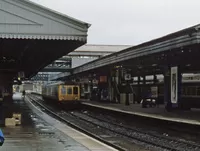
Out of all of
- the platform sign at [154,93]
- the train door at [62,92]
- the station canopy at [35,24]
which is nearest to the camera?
the station canopy at [35,24]

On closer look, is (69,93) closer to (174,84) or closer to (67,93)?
(67,93)

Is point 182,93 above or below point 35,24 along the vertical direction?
below

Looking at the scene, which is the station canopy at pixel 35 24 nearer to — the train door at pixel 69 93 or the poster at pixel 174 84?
the poster at pixel 174 84

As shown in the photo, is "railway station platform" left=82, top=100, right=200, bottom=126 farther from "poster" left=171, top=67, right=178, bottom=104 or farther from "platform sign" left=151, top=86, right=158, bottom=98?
"platform sign" left=151, top=86, right=158, bottom=98

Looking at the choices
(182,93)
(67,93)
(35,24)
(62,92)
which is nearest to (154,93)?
(182,93)

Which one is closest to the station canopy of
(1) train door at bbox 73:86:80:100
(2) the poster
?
(2) the poster

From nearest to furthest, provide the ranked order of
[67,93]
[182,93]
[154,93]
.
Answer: [182,93], [154,93], [67,93]

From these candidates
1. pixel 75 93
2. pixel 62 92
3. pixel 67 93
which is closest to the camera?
pixel 62 92

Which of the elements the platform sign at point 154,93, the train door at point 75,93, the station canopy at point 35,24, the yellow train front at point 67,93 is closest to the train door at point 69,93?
the yellow train front at point 67,93

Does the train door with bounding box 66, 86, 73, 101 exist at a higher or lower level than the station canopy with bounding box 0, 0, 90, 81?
lower

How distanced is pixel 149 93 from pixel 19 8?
24772 millimetres

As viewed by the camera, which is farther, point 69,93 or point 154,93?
point 69,93

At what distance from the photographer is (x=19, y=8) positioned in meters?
18.8

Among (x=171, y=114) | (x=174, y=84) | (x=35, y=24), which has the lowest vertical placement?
(x=171, y=114)
